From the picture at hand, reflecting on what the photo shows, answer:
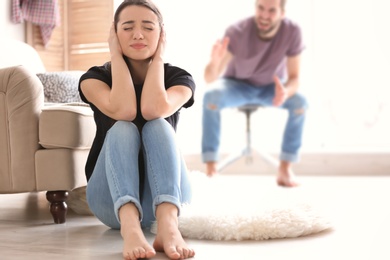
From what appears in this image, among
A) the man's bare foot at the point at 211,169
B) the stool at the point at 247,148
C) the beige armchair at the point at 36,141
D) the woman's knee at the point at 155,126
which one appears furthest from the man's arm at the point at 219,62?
the woman's knee at the point at 155,126

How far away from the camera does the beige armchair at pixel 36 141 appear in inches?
85.0

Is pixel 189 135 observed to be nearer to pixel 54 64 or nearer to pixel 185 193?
pixel 54 64

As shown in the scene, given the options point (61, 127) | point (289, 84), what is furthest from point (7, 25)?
point (61, 127)

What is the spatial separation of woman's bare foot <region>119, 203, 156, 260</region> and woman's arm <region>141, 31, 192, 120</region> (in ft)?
1.02

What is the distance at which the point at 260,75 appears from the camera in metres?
4.13

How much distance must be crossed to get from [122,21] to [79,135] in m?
0.58

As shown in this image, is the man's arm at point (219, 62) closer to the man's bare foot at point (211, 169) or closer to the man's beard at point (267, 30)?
the man's beard at point (267, 30)

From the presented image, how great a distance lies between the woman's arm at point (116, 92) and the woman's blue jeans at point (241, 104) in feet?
6.86

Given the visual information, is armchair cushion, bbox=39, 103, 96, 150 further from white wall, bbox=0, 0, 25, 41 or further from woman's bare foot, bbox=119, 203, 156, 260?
white wall, bbox=0, 0, 25, 41

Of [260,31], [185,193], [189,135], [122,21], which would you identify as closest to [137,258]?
[185,193]

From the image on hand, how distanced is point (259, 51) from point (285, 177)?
1071 millimetres

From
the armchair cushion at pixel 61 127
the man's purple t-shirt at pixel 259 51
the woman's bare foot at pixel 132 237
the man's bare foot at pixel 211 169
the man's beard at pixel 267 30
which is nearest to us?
the woman's bare foot at pixel 132 237

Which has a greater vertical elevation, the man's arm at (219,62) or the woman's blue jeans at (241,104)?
the man's arm at (219,62)

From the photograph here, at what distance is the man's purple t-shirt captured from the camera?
412 centimetres
